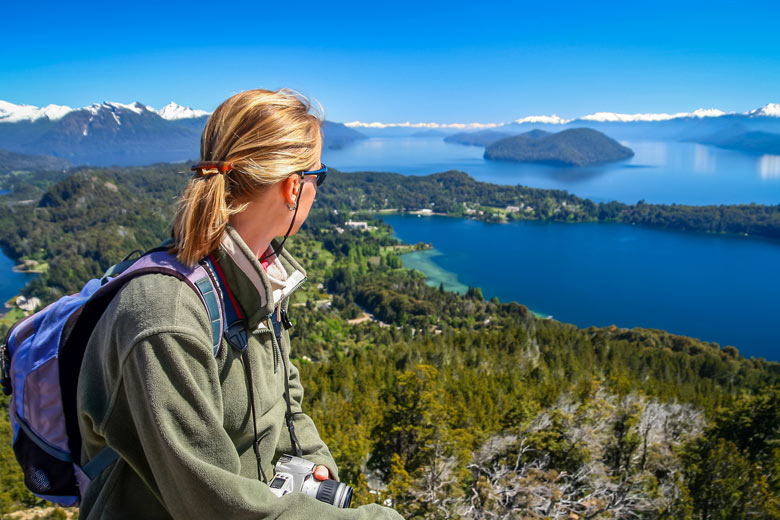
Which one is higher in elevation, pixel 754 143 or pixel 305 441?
pixel 754 143

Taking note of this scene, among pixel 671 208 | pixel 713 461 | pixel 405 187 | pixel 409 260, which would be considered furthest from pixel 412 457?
pixel 405 187

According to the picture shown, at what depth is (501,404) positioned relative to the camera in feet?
44.7

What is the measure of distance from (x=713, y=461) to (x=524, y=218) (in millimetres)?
80850

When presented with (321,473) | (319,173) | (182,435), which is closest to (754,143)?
(319,173)

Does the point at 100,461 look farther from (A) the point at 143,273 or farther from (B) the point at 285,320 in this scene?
(B) the point at 285,320

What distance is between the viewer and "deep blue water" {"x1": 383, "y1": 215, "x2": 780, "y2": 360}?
38938 millimetres

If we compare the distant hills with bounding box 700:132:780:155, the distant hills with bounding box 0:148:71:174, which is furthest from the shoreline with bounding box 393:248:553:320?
the distant hills with bounding box 700:132:780:155

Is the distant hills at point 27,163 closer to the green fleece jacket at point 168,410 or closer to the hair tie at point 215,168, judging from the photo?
the hair tie at point 215,168

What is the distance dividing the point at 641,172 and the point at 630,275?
4062 inches

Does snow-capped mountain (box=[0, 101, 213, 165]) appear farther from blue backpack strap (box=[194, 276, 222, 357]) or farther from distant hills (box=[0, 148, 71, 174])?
blue backpack strap (box=[194, 276, 222, 357])

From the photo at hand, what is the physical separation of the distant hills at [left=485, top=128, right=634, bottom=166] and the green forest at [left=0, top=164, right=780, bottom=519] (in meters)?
123

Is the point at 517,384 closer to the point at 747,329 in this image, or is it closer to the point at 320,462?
the point at 320,462

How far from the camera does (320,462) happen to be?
4.25ft

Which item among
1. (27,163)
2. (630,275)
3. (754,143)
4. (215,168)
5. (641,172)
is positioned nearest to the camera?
(215,168)
